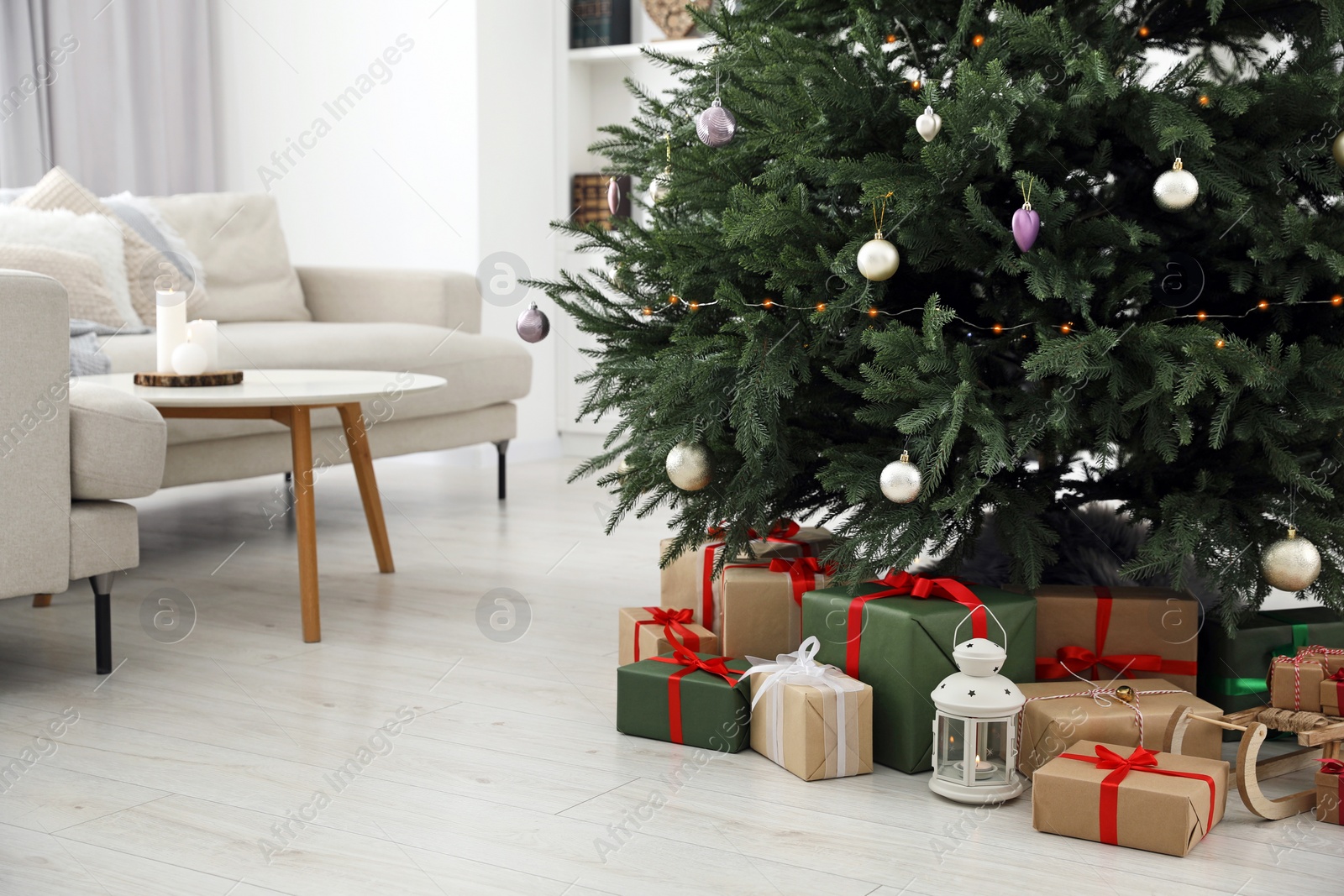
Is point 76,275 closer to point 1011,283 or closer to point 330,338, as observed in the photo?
point 330,338

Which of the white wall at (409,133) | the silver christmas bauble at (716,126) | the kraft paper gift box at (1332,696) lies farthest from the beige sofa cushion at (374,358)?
the kraft paper gift box at (1332,696)

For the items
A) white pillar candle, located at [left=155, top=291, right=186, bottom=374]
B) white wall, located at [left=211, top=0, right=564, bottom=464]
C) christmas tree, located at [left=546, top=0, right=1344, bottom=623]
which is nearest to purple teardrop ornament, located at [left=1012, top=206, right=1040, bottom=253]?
christmas tree, located at [left=546, top=0, right=1344, bottom=623]

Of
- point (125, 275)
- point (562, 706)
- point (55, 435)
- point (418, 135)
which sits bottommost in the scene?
point (562, 706)

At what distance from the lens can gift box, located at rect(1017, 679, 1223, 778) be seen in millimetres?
1473

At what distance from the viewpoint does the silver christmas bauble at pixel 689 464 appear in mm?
1643

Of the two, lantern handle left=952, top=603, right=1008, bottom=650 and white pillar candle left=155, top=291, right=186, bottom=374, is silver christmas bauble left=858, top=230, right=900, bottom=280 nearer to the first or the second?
lantern handle left=952, top=603, right=1008, bottom=650

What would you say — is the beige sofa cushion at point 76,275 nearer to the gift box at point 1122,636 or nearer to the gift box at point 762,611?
the gift box at point 762,611

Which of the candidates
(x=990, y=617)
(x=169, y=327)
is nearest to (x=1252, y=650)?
(x=990, y=617)

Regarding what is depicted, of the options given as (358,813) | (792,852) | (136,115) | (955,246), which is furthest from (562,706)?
(136,115)

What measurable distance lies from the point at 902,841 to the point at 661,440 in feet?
1.96

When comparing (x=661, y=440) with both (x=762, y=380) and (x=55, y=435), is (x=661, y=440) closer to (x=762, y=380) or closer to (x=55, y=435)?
(x=762, y=380)

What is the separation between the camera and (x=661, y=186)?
1856 millimetres

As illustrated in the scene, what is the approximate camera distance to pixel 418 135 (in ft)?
13.7

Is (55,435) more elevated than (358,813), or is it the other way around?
(55,435)
